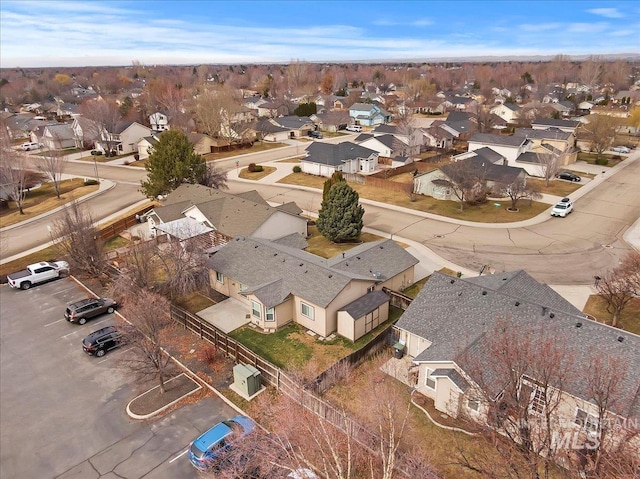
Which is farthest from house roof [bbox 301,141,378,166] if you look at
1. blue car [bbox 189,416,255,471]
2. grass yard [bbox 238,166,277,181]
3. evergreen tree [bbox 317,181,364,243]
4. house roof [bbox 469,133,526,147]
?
blue car [bbox 189,416,255,471]

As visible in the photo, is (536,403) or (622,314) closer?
(536,403)

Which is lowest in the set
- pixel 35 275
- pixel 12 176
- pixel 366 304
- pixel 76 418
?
pixel 76 418

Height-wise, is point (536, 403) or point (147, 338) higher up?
point (147, 338)

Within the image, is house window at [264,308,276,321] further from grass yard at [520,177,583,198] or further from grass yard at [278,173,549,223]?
grass yard at [520,177,583,198]

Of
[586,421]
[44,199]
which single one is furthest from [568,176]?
[44,199]

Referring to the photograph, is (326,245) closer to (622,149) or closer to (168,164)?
(168,164)

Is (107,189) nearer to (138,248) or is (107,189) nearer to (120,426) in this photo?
(138,248)

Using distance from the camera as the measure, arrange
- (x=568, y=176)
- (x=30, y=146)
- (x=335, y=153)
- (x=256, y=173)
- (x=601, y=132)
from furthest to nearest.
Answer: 1. (x=30, y=146)
2. (x=601, y=132)
3. (x=256, y=173)
4. (x=335, y=153)
5. (x=568, y=176)
